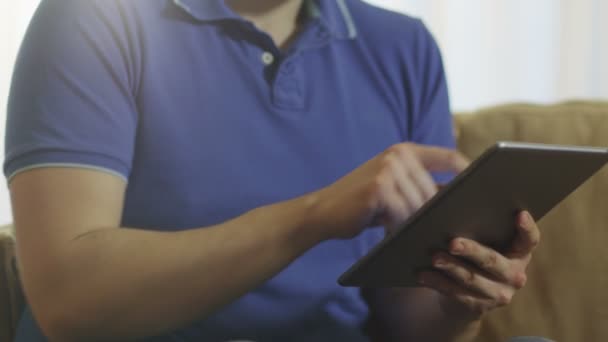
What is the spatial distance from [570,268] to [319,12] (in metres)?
0.48

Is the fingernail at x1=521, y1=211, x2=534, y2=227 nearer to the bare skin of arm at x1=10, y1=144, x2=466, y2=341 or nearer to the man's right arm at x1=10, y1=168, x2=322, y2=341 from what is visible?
the bare skin of arm at x1=10, y1=144, x2=466, y2=341

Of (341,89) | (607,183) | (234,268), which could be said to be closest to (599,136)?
(607,183)

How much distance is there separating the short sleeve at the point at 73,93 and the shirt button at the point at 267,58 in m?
0.15

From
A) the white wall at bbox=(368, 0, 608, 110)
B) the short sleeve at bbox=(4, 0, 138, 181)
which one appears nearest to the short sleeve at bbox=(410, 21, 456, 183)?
the short sleeve at bbox=(4, 0, 138, 181)

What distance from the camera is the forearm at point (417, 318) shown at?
0.93 metres

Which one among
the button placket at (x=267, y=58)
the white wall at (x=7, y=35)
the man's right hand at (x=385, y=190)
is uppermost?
the button placket at (x=267, y=58)

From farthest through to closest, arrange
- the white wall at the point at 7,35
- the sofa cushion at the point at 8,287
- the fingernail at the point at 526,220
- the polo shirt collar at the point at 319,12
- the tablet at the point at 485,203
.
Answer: the white wall at the point at 7,35 < the sofa cushion at the point at 8,287 < the polo shirt collar at the point at 319,12 < the fingernail at the point at 526,220 < the tablet at the point at 485,203

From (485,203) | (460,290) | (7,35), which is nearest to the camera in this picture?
(485,203)

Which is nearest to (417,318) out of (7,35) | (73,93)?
(73,93)

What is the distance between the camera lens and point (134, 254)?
748 mm

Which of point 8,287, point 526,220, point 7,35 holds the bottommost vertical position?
point 8,287

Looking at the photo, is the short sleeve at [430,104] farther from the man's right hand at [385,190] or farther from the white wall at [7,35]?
the white wall at [7,35]

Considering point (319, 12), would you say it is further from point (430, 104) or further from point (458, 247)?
point (458, 247)

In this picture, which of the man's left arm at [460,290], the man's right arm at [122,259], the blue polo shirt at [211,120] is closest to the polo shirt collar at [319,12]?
the blue polo shirt at [211,120]
